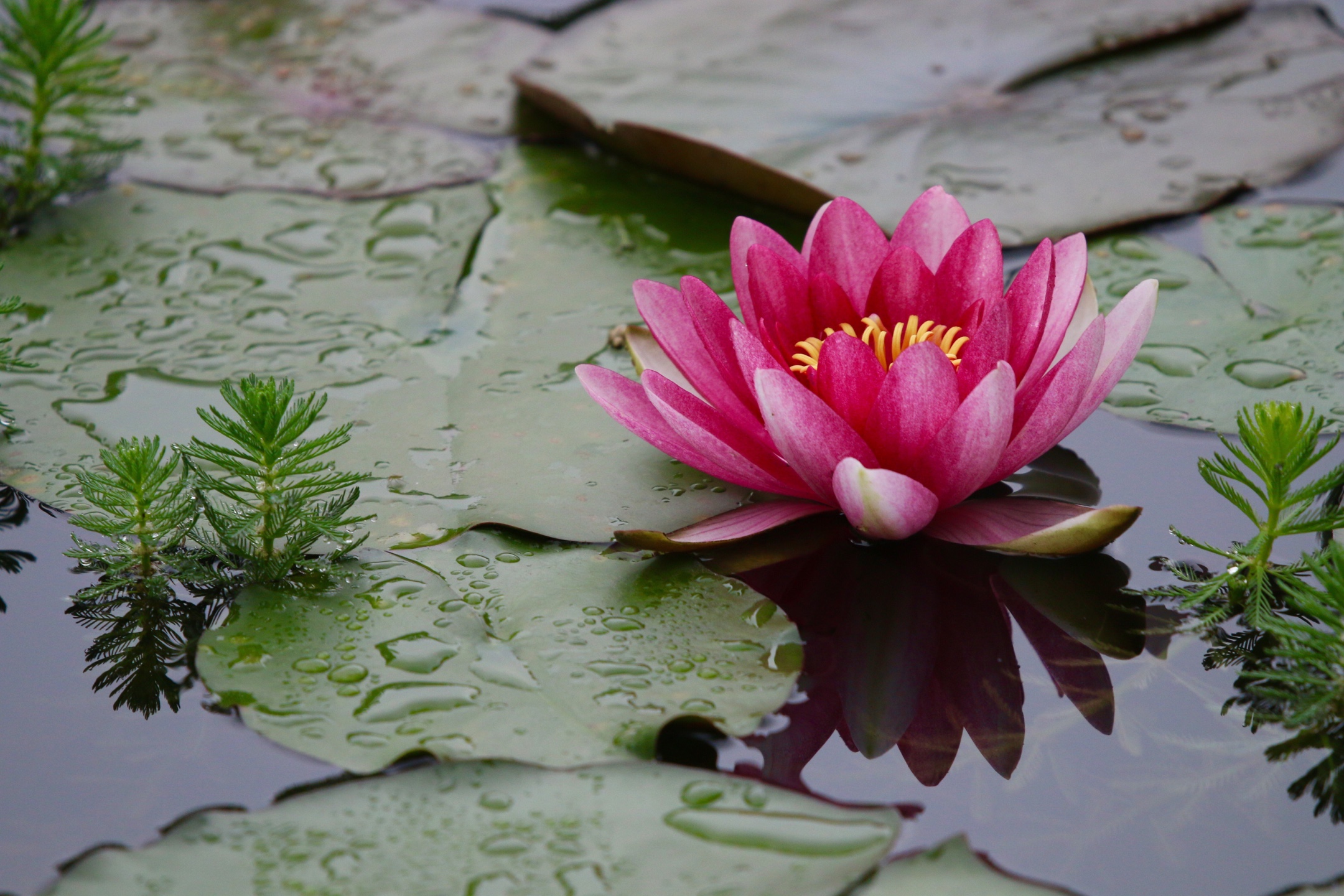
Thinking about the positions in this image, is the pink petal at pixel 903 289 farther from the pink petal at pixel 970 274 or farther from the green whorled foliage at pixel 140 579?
the green whorled foliage at pixel 140 579

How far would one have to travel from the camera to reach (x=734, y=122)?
8.71ft

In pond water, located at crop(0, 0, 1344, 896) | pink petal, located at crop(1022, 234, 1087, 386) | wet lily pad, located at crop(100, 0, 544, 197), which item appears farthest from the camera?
wet lily pad, located at crop(100, 0, 544, 197)

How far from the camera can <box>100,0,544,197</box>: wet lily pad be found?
8.67 feet

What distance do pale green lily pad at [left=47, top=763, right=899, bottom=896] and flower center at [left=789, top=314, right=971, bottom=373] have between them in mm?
662

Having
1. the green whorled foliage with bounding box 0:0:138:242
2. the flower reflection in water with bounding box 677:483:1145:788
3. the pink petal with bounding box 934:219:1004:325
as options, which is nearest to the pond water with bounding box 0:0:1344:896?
the flower reflection in water with bounding box 677:483:1145:788

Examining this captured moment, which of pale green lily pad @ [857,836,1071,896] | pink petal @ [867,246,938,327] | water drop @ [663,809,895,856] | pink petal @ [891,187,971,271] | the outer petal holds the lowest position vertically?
pale green lily pad @ [857,836,1071,896]

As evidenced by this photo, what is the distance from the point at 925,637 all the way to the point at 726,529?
0.32m

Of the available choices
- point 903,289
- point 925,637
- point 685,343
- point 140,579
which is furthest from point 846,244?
point 140,579

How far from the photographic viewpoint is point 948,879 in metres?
1.12

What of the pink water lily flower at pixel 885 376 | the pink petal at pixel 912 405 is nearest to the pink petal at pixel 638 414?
the pink water lily flower at pixel 885 376

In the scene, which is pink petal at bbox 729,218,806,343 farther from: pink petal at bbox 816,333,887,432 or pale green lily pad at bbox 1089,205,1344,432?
pale green lily pad at bbox 1089,205,1344,432

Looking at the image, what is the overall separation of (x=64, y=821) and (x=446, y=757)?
1.48 feet

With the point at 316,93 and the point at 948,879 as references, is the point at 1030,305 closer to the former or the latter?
the point at 948,879

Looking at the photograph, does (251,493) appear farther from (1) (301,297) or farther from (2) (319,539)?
(1) (301,297)
